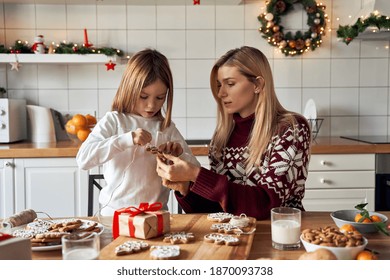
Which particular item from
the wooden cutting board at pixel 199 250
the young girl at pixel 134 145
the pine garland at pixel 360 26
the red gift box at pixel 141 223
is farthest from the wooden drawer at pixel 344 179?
the red gift box at pixel 141 223

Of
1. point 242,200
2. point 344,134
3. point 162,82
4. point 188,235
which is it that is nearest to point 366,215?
point 242,200

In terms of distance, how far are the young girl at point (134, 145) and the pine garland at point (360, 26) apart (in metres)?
1.62

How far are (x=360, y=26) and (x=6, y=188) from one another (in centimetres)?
222

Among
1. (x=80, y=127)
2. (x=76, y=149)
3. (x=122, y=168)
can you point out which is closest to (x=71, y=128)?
(x=80, y=127)

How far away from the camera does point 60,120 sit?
2.88 meters

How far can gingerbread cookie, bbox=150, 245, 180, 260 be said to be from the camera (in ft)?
2.77

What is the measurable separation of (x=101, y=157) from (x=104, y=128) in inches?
5.5

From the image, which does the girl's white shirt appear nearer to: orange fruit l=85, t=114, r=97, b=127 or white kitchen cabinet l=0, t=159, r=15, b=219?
white kitchen cabinet l=0, t=159, r=15, b=219

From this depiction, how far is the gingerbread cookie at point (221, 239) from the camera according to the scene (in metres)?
0.93

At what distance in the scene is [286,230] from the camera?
0.95m

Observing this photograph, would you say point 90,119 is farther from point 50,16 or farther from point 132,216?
point 132,216

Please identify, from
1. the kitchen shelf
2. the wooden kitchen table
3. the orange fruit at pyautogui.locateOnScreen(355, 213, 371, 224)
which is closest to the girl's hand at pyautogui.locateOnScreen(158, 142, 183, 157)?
the wooden kitchen table

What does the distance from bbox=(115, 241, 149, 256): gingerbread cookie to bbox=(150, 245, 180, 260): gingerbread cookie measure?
3cm
